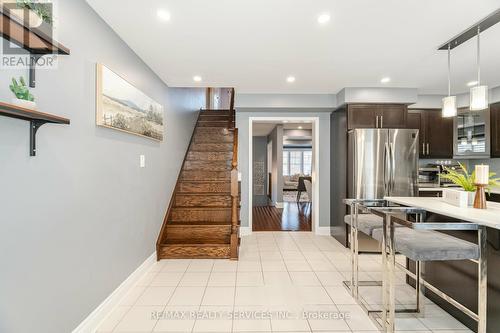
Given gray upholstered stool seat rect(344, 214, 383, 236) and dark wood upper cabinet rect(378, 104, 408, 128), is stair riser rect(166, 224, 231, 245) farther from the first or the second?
dark wood upper cabinet rect(378, 104, 408, 128)

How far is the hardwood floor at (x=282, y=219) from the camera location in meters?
5.48

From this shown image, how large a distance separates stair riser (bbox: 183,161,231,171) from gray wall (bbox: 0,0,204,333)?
197 centimetres

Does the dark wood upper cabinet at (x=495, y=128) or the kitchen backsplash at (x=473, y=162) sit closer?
the dark wood upper cabinet at (x=495, y=128)

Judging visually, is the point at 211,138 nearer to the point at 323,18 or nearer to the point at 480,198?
the point at 323,18

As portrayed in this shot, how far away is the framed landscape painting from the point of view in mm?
2154

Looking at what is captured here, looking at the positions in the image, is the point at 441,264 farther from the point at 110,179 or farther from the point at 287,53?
the point at 110,179

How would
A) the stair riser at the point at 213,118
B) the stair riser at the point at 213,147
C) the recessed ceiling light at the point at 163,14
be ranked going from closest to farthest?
the recessed ceiling light at the point at 163,14 → the stair riser at the point at 213,147 → the stair riser at the point at 213,118

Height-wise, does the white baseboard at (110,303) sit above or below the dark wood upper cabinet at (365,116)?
below

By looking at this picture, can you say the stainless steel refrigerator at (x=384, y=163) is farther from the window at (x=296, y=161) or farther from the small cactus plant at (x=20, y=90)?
the window at (x=296, y=161)

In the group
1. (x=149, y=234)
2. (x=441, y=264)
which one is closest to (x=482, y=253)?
(x=441, y=264)

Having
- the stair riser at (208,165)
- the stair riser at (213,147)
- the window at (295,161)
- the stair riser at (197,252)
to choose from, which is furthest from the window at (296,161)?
the stair riser at (197,252)

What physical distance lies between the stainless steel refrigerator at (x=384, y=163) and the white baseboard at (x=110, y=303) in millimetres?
3074

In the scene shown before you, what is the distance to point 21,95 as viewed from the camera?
1335 millimetres

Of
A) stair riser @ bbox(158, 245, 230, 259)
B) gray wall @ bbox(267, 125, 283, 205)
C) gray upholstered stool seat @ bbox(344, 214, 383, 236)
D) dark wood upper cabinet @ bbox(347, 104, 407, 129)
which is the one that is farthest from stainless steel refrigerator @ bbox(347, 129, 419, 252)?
gray wall @ bbox(267, 125, 283, 205)
